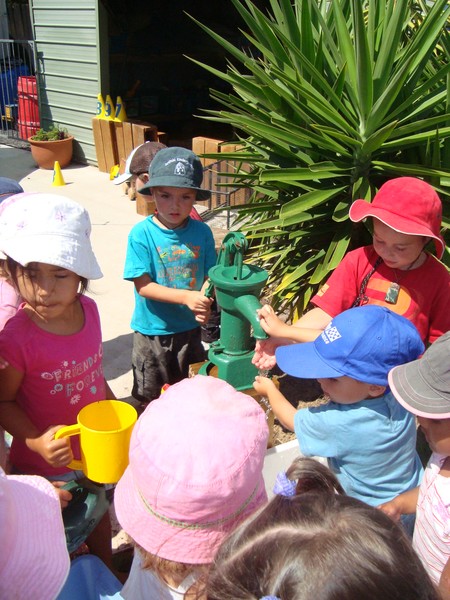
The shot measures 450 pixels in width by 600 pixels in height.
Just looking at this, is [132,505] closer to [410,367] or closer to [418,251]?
[410,367]

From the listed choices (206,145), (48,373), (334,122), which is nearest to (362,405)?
(48,373)

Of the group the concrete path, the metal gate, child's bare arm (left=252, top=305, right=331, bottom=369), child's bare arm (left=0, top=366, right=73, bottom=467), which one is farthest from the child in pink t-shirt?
the metal gate

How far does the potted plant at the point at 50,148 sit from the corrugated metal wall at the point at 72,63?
11.7 inches

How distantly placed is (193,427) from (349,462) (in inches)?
28.2

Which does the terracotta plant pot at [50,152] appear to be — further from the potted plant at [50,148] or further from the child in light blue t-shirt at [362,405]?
the child in light blue t-shirt at [362,405]

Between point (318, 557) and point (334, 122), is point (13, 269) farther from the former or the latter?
point (334, 122)

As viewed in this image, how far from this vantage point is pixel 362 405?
1.63m

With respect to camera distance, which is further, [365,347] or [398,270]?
[398,270]

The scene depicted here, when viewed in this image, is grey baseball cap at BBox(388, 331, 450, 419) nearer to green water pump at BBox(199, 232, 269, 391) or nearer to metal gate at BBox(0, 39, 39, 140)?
green water pump at BBox(199, 232, 269, 391)

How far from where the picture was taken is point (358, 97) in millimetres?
2984

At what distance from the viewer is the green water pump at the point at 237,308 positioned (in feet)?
5.35

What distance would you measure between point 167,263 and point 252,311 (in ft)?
3.80

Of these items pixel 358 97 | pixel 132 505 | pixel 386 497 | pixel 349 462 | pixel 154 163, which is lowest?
pixel 386 497

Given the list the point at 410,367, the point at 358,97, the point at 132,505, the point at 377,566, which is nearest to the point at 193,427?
the point at 132,505
